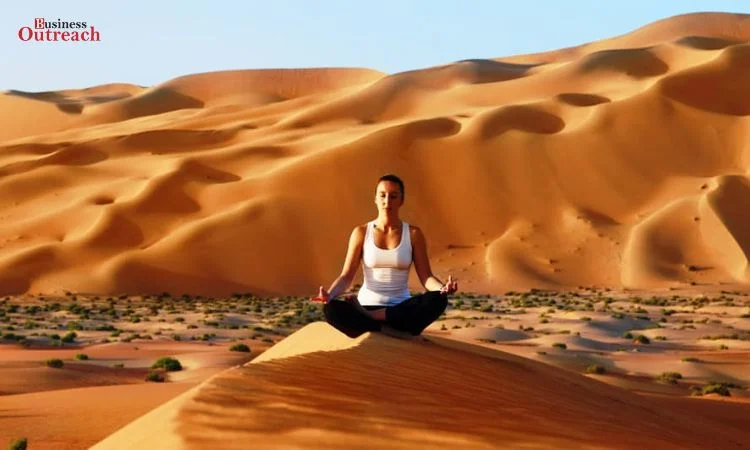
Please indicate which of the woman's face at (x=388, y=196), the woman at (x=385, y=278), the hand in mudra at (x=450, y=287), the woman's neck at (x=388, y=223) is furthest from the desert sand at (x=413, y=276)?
the woman's face at (x=388, y=196)

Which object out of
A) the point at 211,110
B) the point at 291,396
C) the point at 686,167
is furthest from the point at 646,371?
the point at 211,110

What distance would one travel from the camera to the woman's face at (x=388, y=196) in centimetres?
838

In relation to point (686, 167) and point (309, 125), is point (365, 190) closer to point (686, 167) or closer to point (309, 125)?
point (686, 167)

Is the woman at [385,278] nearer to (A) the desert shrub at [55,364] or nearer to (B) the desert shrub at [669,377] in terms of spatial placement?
(A) the desert shrub at [55,364]

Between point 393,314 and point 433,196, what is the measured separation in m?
54.8

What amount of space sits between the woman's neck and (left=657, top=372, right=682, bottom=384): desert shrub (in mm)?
12495

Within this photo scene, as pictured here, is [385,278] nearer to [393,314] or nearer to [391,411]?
[393,314]

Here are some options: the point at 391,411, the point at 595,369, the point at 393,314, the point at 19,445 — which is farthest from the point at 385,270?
the point at 595,369

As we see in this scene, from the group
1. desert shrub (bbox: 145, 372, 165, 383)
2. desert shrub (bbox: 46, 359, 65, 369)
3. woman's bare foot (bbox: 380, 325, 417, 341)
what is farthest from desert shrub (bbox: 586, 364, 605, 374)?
woman's bare foot (bbox: 380, 325, 417, 341)

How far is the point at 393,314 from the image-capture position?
8750 mm

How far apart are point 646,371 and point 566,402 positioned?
14.7 meters

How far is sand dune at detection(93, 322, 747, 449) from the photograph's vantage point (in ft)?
17.5

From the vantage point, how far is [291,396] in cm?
614

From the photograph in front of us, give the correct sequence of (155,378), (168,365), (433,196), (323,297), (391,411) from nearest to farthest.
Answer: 1. (391,411)
2. (323,297)
3. (155,378)
4. (168,365)
5. (433,196)
